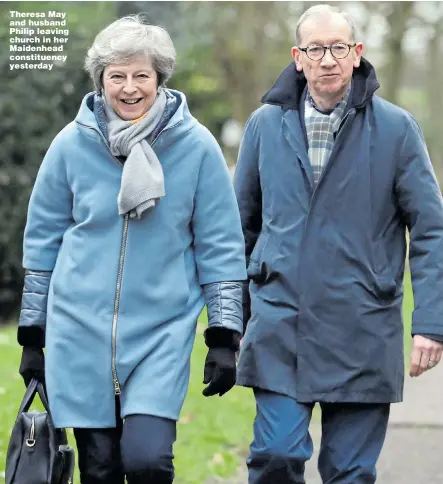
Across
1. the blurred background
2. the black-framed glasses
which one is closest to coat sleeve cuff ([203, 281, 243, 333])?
the black-framed glasses

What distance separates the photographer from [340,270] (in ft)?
15.2

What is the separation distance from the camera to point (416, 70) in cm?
3416

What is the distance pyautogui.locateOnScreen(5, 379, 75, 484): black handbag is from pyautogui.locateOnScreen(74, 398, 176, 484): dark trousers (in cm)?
8

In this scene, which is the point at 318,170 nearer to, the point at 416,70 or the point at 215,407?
the point at 215,407

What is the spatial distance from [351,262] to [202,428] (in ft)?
10.00

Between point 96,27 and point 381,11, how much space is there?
10542 millimetres

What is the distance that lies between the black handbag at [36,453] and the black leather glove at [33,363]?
0.12 meters

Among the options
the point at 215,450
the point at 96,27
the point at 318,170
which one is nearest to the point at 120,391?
the point at 318,170

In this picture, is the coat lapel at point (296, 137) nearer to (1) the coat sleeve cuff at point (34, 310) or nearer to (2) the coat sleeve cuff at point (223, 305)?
(2) the coat sleeve cuff at point (223, 305)

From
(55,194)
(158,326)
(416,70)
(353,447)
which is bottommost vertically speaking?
(416,70)

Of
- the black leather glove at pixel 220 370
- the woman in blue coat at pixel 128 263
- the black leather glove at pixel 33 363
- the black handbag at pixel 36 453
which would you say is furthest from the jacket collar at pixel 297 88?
the black handbag at pixel 36 453

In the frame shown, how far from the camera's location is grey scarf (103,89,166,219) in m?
4.20

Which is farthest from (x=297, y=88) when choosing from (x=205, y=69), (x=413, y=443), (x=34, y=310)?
(x=205, y=69)

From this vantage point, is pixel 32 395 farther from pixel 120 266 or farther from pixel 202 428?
pixel 202 428
